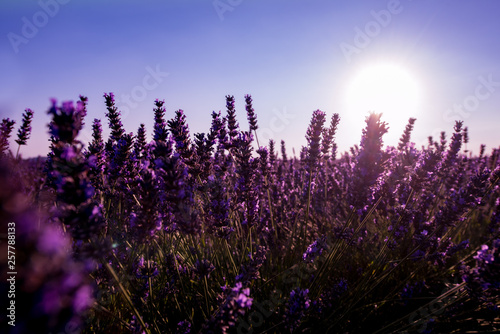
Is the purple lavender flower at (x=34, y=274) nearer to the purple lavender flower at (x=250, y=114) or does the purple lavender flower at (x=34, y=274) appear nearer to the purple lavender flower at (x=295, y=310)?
the purple lavender flower at (x=295, y=310)

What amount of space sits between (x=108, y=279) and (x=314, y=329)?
6.18 feet

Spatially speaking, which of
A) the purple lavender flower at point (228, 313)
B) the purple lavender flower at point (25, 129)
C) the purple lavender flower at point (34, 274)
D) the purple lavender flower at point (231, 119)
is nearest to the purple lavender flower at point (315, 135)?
the purple lavender flower at point (231, 119)

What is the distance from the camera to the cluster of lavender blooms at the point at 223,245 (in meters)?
1.28

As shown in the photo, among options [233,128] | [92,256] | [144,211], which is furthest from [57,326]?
[233,128]

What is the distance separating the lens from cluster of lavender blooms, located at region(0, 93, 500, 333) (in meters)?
1.28

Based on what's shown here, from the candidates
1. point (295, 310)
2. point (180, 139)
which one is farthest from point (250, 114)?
point (295, 310)

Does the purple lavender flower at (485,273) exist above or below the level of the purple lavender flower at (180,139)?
below

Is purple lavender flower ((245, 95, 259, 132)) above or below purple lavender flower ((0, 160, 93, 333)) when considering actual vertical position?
above

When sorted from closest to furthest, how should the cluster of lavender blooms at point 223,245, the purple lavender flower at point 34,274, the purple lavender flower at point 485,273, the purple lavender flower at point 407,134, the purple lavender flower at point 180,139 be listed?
the purple lavender flower at point 34,274
the cluster of lavender blooms at point 223,245
the purple lavender flower at point 485,273
the purple lavender flower at point 180,139
the purple lavender flower at point 407,134

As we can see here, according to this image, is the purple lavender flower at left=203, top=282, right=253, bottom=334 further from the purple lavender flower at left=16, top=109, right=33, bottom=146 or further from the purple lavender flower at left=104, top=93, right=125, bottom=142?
the purple lavender flower at left=16, top=109, right=33, bottom=146

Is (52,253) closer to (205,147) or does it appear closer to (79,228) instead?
(79,228)

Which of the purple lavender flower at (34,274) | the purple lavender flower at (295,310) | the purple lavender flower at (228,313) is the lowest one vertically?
the purple lavender flower at (295,310)

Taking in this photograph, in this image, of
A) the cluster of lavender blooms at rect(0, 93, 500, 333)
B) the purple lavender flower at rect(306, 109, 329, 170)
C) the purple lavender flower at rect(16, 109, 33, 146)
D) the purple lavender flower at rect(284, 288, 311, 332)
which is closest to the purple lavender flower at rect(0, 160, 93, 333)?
the cluster of lavender blooms at rect(0, 93, 500, 333)

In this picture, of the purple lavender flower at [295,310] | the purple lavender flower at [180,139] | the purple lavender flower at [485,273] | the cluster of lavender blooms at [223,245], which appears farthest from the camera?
the purple lavender flower at [180,139]
